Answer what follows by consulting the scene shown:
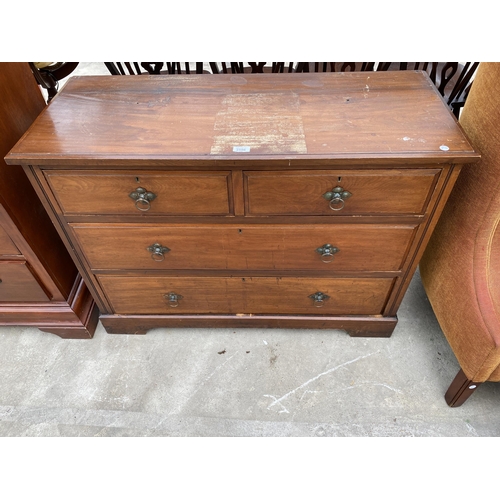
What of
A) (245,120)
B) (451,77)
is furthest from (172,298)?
(451,77)

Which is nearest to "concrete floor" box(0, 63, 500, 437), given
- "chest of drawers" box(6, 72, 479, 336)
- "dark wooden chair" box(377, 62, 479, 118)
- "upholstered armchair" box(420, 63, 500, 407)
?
Answer: "upholstered armchair" box(420, 63, 500, 407)

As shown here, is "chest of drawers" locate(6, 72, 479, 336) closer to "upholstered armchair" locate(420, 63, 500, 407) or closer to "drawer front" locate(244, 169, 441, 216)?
"drawer front" locate(244, 169, 441, 216)

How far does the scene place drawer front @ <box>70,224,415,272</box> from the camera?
1.23 metres

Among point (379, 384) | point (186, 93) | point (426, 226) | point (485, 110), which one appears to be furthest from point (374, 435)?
point (186, 93)

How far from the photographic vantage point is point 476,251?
1241 mm

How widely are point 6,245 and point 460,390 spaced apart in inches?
70.4

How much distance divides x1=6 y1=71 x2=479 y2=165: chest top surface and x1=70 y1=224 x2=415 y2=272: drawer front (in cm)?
28

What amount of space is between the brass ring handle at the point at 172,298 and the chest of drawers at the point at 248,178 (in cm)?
2

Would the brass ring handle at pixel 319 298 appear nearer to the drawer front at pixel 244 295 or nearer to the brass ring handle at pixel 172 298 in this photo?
the drawer front at pixel 244 295

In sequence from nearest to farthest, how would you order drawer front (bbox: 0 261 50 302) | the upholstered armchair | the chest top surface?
the chest top surface < the upholstered armchair < drawer front (bbox: 0 261 50 302)

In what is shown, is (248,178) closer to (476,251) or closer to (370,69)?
(476,251)

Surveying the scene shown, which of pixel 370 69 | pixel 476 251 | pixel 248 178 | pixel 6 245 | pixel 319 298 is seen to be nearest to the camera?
pixel 248 178

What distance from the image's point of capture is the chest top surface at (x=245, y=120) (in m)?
1.02

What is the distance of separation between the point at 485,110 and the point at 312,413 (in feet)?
4.08
